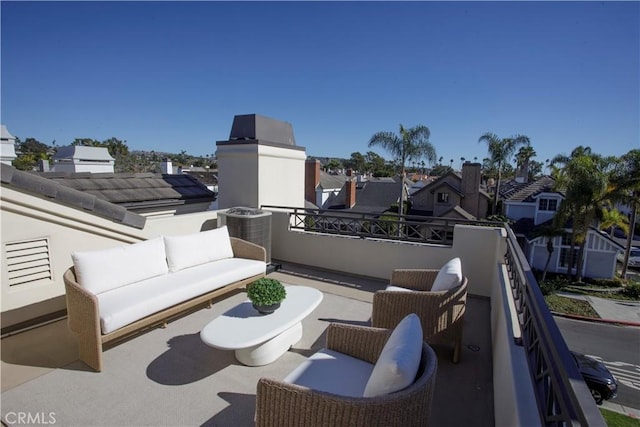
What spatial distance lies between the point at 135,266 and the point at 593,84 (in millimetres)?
14318

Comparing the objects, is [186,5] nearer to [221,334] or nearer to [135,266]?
[135,266]

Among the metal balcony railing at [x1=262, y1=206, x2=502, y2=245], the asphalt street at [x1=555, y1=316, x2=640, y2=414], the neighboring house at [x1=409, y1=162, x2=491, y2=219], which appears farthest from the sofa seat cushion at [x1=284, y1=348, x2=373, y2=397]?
the neighboring house at [x1=409, y1=162, x2=491, y2=219]

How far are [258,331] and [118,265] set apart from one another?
192cm

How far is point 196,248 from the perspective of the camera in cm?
444

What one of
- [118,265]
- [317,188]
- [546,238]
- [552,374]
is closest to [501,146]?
[546,238]

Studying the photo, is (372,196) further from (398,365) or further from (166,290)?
(398,365)

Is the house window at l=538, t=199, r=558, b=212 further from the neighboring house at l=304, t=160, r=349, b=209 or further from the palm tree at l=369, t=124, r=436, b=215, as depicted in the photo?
the neighboring house at l=304, t=160, r=349, b=209

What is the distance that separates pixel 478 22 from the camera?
595cm

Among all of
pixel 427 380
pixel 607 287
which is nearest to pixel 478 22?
pixel 427 380

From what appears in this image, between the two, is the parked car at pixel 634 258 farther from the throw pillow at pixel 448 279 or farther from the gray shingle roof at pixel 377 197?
the throw pillow at pixel 448 279

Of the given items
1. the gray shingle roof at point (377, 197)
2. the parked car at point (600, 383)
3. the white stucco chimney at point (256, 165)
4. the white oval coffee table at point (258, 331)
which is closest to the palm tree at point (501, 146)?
the gray shingle roof at point (377, 197)

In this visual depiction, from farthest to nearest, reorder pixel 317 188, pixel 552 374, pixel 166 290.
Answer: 1. pixel 317 188
2. pixel 166 290
3. pixel 552 374

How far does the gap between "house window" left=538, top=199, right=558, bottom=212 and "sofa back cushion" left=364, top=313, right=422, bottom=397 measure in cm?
2688

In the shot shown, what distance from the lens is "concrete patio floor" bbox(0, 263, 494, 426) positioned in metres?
2.49
